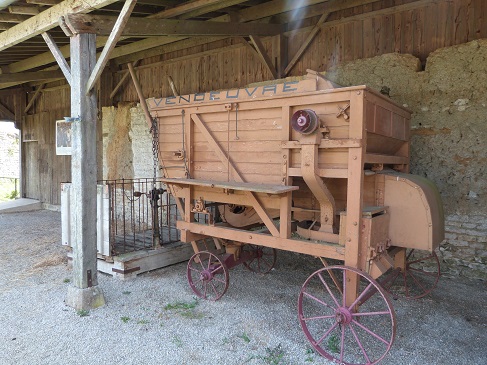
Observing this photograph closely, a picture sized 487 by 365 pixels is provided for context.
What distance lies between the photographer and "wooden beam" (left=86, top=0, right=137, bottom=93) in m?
3.70

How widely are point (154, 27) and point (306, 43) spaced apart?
2.88m

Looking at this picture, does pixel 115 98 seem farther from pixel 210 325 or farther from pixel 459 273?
pixel 459 273

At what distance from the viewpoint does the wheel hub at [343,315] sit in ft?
10.9

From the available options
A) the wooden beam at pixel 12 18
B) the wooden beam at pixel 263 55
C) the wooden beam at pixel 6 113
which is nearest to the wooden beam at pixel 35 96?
the wooden beam at pixel 6 113

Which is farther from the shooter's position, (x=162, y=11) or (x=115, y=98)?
(x=115, y=98)

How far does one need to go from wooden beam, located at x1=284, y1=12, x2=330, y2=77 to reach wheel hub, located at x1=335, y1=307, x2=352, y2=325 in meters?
4.60

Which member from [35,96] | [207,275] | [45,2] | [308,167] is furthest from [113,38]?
[35,96]

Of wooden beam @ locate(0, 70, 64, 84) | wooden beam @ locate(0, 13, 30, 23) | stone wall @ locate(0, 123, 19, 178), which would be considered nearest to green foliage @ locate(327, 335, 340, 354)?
wooden beam @ locate(0, 13, 30, 23)

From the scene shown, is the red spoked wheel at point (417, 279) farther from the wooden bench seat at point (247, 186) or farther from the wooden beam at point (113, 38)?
the wooden beam at point (113, 38)

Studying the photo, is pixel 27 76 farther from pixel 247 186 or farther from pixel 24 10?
pixel 247 186

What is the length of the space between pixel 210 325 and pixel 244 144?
6.37ft

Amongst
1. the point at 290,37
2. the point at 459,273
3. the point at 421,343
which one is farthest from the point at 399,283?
the point at 290,37

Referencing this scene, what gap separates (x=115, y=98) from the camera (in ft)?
32.0

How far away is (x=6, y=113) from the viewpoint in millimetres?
13156
